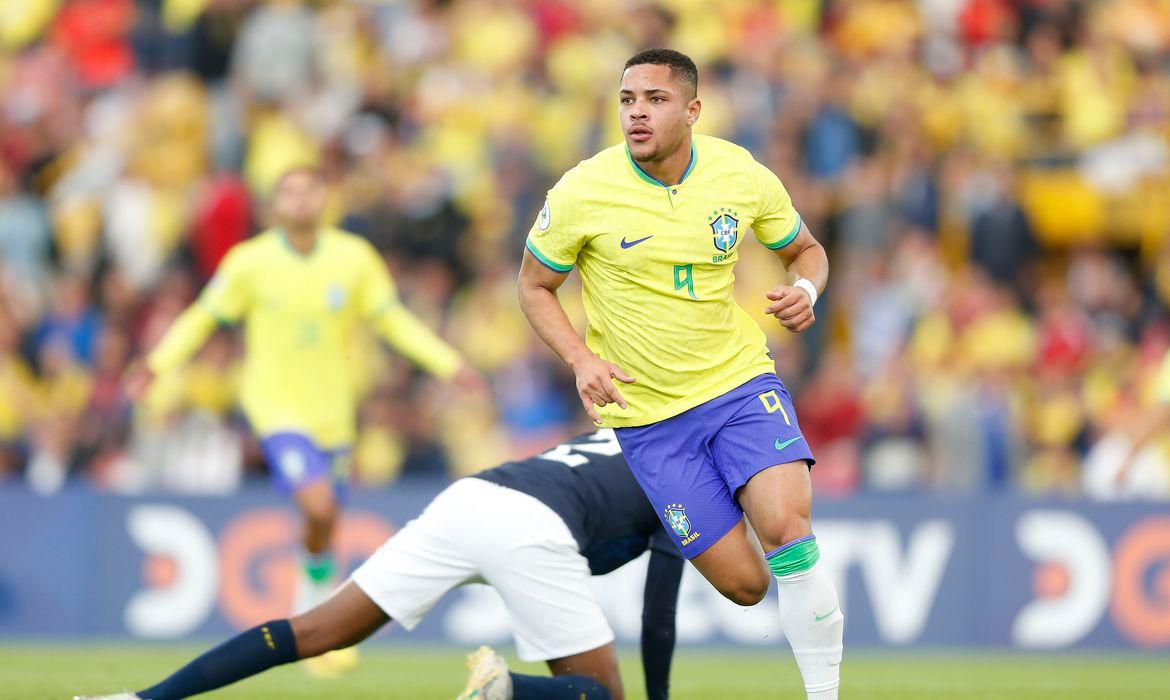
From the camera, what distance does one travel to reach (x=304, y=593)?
11.4 meters

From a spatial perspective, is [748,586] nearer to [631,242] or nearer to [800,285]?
[800,285]

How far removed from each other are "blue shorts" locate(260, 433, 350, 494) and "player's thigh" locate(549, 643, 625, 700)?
426 cm

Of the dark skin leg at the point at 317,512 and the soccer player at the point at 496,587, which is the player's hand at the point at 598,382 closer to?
the soccer player at the point at 496,587

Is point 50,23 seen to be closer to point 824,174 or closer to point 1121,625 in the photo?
point 824,174

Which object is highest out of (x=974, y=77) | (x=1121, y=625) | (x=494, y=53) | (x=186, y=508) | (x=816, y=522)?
(x=494, y=53)

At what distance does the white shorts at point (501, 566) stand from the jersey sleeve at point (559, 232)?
0.99m

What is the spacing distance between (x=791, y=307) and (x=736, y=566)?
1089 millimetres

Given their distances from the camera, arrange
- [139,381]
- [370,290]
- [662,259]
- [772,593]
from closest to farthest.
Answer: [662,259] → [139,381] → [370,290] → [772,593]

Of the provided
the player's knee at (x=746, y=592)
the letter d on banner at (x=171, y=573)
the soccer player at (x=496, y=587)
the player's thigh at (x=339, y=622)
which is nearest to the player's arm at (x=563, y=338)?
the soccer player at (x=496, y=587)

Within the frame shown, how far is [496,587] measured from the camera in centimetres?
727

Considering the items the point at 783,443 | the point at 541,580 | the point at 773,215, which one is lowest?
the point at 541,580

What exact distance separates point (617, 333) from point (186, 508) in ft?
24.3

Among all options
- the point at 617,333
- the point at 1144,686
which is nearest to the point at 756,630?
the point at 1144,686

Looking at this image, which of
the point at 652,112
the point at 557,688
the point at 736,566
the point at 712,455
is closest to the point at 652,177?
the point at 652,112
